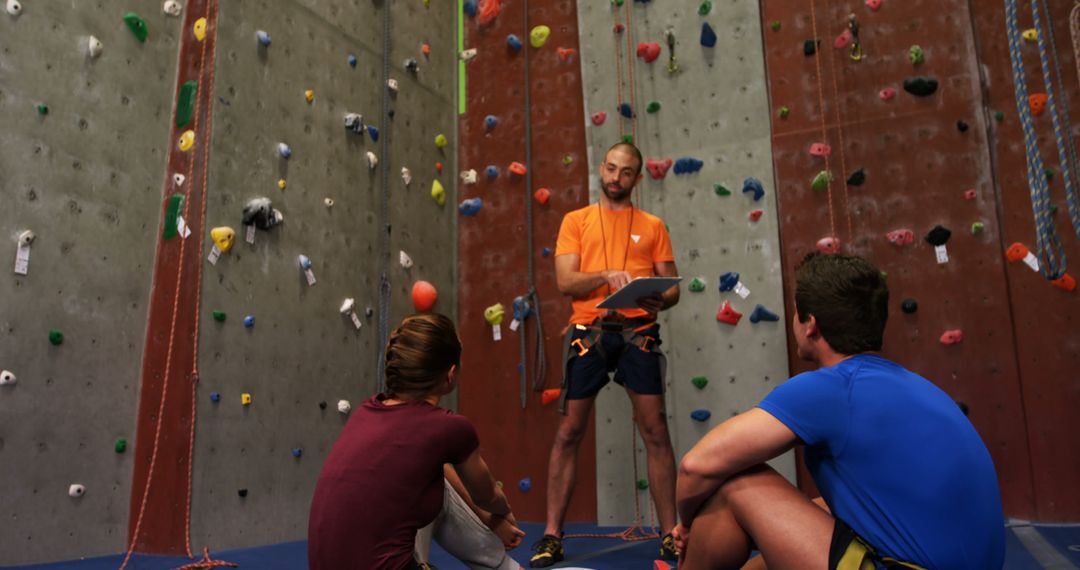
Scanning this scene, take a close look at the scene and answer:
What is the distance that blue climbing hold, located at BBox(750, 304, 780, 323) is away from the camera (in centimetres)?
330

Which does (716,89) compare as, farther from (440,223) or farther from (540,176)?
(440,223)

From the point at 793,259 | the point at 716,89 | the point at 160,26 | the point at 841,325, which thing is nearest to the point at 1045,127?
the point at 793,259

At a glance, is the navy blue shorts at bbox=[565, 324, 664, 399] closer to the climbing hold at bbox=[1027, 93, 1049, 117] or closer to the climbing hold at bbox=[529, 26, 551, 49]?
the climbing hold at bbox=[1027, 93, 1049, 117]

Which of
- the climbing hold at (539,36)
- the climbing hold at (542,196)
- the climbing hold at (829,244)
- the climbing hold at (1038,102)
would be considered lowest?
the climbing hold at (829,244)

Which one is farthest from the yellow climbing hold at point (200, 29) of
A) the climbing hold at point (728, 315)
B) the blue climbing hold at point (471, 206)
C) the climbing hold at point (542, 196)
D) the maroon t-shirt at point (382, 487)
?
the climbing hold at point (728, 315)

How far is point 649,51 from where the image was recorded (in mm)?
3695

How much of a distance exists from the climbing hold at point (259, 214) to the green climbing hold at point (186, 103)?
1.20 ft

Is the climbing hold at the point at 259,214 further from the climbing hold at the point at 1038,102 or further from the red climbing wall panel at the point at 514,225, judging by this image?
the climbing hold at the point at 1038,102

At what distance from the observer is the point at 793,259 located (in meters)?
3.32

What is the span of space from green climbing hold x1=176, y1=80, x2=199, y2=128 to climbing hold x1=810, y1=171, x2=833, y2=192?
7.97 ft

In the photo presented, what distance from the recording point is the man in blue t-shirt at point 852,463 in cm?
107

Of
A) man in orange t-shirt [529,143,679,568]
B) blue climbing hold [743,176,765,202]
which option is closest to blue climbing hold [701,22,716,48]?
blue climbing hold [743,176,765,202]

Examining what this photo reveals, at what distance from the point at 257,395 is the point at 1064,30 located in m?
3.36

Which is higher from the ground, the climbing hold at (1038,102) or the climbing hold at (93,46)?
the climbing hold at (93,46)
